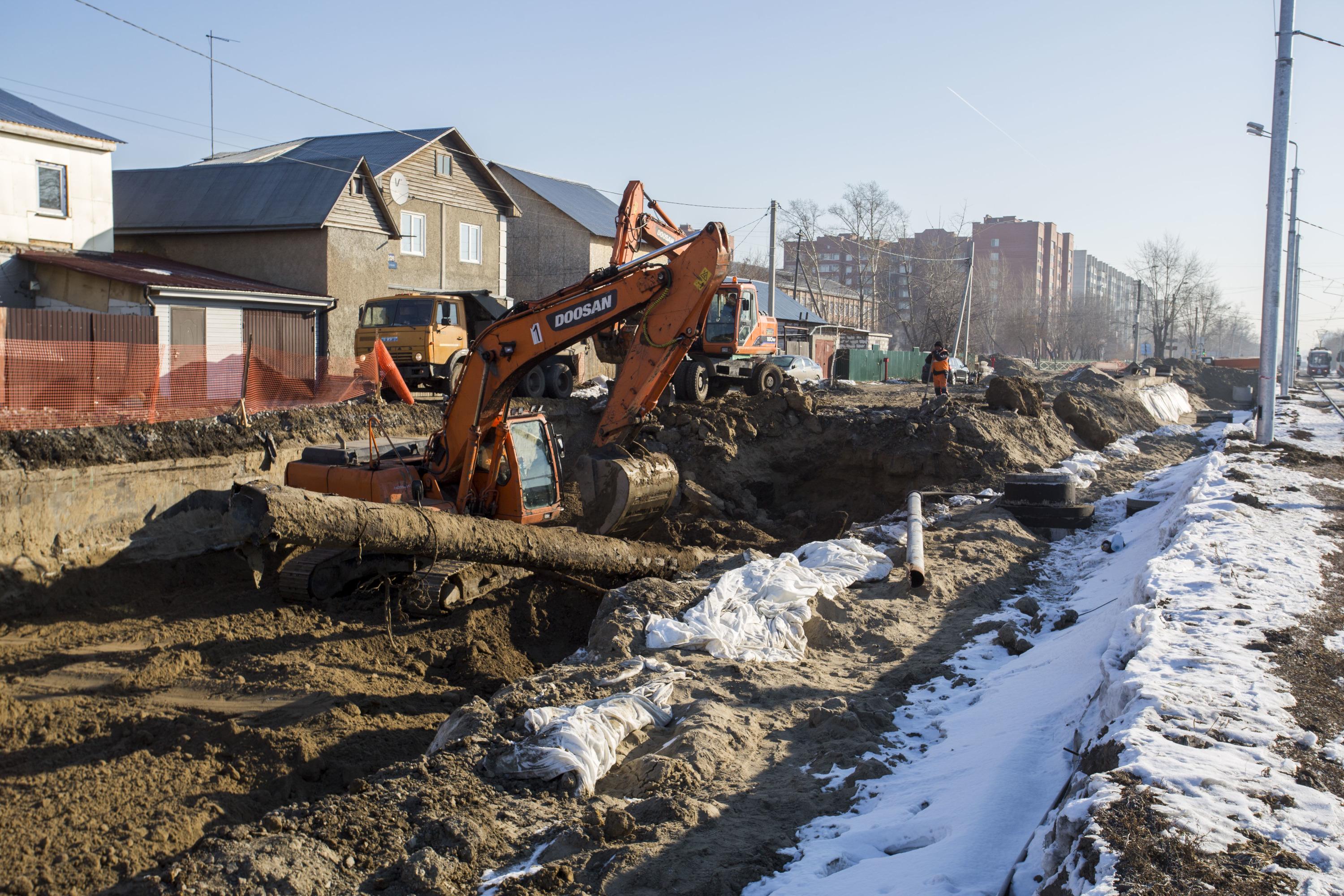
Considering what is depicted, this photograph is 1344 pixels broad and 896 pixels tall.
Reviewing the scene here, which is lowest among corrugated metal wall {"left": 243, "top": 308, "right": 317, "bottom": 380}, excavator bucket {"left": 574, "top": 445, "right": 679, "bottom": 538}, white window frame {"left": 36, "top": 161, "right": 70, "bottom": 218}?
excavator bucket {"left": 574, "top": 445, "right": 679, "bottom": 538}

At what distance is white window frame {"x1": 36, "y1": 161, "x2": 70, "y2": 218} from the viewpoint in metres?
22.0

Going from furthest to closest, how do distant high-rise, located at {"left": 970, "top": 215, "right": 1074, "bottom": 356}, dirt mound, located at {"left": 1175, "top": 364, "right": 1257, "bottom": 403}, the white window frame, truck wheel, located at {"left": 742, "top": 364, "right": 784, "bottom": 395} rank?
distant high-rise, located at {"left": 970, "top": 215, "right": 1074, "bottom": 356} < dirt mound, located at {"left": 1175, "top": 364, "right": 1257, "bottom": 403} < the white window frame < truck wheel, located at {"left": 742, "top": 364, "right": 784, "bottom": 395}

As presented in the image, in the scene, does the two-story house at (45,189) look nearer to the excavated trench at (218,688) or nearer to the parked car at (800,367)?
the excavated trench at (218,688)

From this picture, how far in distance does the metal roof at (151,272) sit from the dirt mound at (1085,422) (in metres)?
A: 19.3

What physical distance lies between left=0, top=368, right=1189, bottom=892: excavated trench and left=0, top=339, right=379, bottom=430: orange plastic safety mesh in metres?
2.53

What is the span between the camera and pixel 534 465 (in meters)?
10.4

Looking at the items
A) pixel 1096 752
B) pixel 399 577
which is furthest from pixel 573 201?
pixel 1096 752

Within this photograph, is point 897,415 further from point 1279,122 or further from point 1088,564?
point 1279,122

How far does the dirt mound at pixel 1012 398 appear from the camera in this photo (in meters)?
19.5

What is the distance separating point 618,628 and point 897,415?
12.2 metres

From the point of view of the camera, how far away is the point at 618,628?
763 cm

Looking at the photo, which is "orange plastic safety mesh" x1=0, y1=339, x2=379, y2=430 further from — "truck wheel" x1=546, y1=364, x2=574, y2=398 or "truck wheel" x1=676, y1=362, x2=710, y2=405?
"truck wheel" x1=676, y1=362, x2=710, y2=405

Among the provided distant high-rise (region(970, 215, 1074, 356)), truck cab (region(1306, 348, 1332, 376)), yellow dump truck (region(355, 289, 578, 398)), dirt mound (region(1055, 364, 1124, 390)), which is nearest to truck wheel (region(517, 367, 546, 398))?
yellow dump truck (region(355, 289, 578, 398))

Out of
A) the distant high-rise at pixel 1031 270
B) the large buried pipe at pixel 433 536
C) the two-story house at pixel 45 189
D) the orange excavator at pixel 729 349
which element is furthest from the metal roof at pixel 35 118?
the distant high-rise at pixel 1031 270
